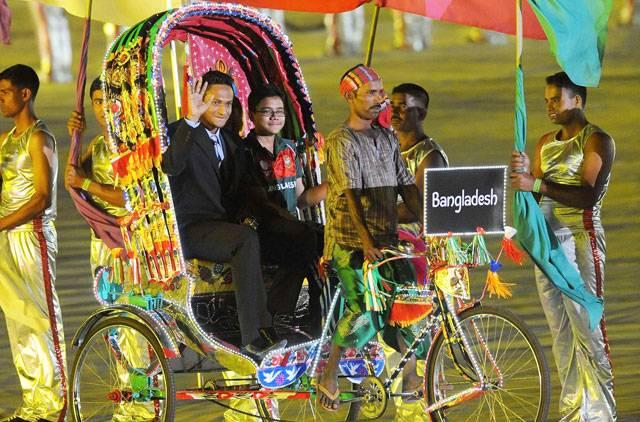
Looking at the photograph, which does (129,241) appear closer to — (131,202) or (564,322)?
(131,202)

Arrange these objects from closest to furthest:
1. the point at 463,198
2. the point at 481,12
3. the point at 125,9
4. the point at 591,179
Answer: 1. the point at 463,198
2. the point at 591,179
3. the point at 481,12
4. the point at 125,9

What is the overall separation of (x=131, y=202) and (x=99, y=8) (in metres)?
3.03

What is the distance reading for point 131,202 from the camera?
8.33 m

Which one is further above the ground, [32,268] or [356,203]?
[356,203]

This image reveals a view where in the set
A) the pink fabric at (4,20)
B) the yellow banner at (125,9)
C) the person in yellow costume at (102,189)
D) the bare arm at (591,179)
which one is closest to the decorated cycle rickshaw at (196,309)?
the person in yellow costume at (102,189)

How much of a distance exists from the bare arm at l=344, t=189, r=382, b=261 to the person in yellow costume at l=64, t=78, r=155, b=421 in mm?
1567

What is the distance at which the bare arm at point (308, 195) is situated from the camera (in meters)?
8.68

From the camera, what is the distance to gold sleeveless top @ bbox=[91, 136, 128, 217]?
9414 mm

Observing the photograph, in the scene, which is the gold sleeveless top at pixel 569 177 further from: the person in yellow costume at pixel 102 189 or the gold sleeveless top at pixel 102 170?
the gold sleeveless top at pixel 102 170

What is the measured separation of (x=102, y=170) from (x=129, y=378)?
59.8 inches

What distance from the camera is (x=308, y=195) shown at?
872 centimetres

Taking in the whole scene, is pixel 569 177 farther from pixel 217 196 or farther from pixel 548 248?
pixel 217 196

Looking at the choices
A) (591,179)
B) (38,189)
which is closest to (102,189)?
(38,189)

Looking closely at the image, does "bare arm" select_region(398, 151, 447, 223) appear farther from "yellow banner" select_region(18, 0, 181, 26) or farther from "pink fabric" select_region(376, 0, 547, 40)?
"yellow banner" select_region(18, 0, 181, 26)
